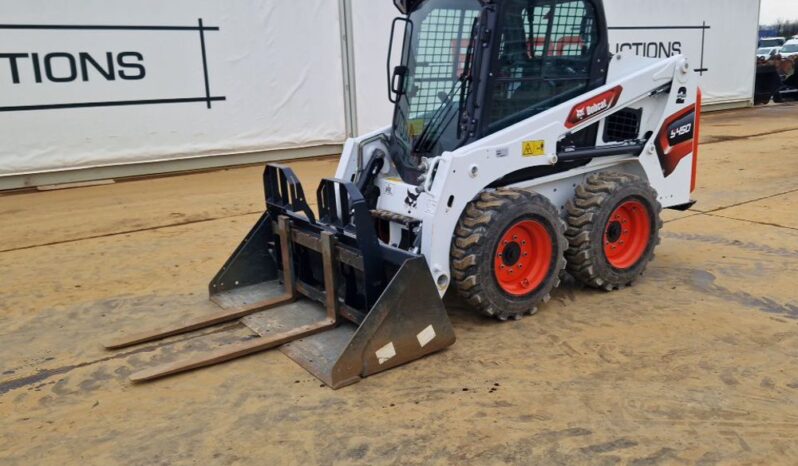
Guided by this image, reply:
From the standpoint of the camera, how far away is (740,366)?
139 inches

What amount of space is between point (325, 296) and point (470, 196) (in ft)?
3.57

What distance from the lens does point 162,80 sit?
33.2 feet

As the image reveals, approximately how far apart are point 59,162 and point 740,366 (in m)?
9.20

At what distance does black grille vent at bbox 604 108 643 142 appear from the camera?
15.9 ft

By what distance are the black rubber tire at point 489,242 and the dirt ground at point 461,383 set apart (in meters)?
0.16

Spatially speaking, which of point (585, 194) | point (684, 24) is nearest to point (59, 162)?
point (585, 194)

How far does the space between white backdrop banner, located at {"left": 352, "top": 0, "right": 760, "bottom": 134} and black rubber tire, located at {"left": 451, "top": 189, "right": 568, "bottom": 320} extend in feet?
26.7

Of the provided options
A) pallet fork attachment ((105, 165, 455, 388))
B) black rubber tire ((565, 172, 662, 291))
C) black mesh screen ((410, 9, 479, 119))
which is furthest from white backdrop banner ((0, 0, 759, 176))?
black rubber tire ((565, 172, 662, 291))

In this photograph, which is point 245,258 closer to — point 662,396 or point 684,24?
point 662,396

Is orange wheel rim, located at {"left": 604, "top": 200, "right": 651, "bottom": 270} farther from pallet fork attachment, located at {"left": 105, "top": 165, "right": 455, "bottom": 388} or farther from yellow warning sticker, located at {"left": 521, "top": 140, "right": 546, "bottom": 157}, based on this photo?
pallet fork attachment, located at {"left": 105, "top": 165, "right": 455, "bottom": 388}

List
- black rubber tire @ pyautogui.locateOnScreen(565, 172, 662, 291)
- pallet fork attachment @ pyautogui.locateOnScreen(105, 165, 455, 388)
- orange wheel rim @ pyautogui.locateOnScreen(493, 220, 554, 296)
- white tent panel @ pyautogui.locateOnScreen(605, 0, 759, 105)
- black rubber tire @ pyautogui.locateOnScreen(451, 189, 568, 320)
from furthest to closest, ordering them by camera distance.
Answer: white tent panel @ pyautogui.locateOnScreen(605, 0, 759, 105)
black rubber tire @ pyautogui.locateOnScreen(565, 172, 662, 291)
orange wheel rim @ pyautogui.locateOnScreen(493, 220, 554, 296)
black rubber tire @ pyautogui.locateOnScreen(451, 189, 568, 320)
pallet fork attachment @ pyautogui.locateOnScreen(105, 165, 455, 388)

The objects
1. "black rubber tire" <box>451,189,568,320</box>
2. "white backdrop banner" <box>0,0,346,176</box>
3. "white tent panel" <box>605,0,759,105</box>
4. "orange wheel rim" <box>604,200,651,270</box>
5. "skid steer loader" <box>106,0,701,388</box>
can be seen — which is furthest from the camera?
"white tent panel" <box>605,0,759,105</box>

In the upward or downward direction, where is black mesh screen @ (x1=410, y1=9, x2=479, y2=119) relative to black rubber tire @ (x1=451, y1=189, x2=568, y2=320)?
upward

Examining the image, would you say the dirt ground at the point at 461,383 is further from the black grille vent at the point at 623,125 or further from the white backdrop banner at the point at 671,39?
the white backdrop banner at the point at 671,39
